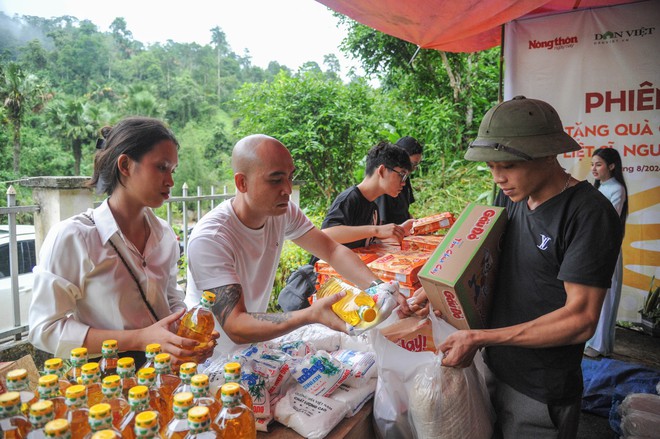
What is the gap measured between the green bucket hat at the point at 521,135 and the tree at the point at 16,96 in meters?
29.5

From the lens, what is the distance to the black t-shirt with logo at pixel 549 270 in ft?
4.56

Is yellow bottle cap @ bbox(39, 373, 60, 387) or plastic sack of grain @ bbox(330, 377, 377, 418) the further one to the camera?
plastic sack of grain @ bbox(330, 377, 377, 418)

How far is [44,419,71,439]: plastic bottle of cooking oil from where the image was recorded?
79 centimetres

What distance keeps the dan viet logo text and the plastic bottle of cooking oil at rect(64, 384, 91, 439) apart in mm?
4333

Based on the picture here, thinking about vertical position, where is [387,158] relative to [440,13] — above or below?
below

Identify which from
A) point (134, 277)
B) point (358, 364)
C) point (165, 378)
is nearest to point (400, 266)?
point (358, 364)

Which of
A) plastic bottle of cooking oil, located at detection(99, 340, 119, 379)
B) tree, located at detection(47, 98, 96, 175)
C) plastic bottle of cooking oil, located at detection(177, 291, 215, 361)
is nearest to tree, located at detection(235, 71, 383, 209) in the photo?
plastic bottle of cooking oil, located at detection(177, 291, 215, 361)

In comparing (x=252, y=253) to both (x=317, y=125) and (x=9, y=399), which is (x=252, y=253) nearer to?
(x=9, y=399)

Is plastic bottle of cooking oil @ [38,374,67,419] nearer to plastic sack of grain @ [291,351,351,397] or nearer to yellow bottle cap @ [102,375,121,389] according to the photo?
yellow bottle cap @ [102,375,121,389]

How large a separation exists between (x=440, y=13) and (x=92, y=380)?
340cm

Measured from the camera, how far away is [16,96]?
993 inches

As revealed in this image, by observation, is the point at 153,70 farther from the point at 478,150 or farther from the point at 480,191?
the point at 478,150

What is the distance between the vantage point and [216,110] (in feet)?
133

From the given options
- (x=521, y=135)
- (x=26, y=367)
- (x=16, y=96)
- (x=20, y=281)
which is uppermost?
(x=16, y=96)
